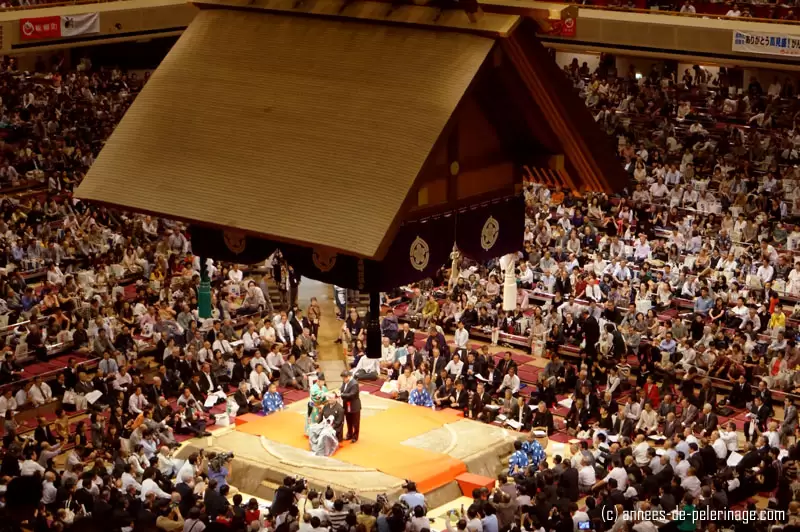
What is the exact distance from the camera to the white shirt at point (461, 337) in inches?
636

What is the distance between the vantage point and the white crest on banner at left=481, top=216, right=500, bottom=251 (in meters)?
10.2

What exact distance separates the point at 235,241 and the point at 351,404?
3.20 meters

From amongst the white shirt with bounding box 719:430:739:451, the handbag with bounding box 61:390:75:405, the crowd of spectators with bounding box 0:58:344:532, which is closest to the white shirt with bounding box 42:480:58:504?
the crowd of spectators with bounding box 0:58:344:532

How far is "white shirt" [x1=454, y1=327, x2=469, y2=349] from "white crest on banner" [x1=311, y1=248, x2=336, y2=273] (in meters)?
6.55

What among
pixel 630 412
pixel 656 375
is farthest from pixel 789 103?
pixel 630 412

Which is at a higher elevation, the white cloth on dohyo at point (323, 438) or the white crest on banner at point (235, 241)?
the white crest on banner at point (235, 241)

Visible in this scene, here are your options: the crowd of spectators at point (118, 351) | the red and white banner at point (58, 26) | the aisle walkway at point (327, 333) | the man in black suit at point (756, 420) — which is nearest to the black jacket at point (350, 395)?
the aisle walkway at point (327, 333)

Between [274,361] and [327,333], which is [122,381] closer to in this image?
[274,361]

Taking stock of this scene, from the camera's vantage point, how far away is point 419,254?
9.70 metres

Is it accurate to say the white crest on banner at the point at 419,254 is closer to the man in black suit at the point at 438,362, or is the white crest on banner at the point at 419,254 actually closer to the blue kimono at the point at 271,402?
the blue kimono at the point at 271,402

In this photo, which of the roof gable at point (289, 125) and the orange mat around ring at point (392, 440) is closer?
the roof gable at point (289, 125)

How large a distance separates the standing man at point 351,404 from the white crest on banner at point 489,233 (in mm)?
3060

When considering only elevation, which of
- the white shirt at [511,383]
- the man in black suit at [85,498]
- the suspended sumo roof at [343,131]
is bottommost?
the man in black suit at [85,498]

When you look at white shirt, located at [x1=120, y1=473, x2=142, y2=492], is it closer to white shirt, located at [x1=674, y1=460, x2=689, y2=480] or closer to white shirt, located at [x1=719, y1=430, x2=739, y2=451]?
white shirt, located at [x1=674, y1=460, x2=689, y2=480]
